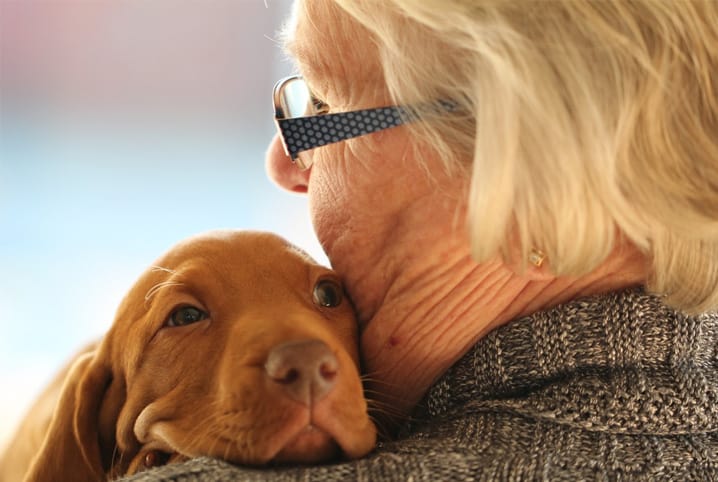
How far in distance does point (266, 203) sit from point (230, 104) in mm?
355

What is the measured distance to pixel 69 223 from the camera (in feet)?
9.46

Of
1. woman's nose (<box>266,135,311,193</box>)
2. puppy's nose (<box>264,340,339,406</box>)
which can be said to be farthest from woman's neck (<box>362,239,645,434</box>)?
woman's nose (<box>266,135,311,193</box>)

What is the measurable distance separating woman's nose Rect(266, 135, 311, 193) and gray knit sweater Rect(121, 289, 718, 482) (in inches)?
22.0

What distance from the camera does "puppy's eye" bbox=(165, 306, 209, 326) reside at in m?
1.39

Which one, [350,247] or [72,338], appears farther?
[72,338]

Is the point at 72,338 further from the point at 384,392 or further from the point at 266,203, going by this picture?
the point at 384,392

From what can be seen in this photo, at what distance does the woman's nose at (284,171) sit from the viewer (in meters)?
1.71

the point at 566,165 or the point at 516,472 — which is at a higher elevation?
the point at 566,165

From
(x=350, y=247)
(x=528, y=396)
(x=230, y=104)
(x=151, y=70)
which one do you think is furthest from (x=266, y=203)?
(x=528, y=396)

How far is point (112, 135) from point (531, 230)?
2.05m

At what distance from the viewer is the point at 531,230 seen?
1.20m

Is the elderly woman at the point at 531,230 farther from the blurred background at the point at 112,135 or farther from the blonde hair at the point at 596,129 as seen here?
the blurred background at the point at 112,135

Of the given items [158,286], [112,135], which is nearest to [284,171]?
[158,286]

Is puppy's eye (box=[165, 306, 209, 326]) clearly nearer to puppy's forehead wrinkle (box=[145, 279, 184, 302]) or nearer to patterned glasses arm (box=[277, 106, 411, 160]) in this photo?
puppy's forehead wrinkle (box=[145, 279, 184, 302])
